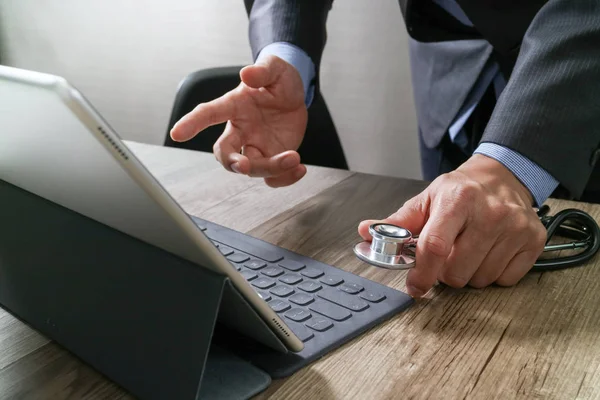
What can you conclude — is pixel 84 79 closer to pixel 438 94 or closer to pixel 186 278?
pixel 438 94

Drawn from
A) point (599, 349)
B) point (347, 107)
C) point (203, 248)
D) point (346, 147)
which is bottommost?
point (346, 147)

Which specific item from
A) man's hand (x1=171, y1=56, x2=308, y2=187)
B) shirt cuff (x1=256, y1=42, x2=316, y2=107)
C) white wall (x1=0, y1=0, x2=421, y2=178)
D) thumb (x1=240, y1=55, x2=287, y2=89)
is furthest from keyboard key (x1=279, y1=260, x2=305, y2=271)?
white wall (x1=0, y1=0, x2=421, y2=178)

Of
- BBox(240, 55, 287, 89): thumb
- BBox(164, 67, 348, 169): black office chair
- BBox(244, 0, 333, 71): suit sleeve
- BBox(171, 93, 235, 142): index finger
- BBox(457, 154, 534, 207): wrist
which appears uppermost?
BBox(244, 0, 333, 71): suit sleeve

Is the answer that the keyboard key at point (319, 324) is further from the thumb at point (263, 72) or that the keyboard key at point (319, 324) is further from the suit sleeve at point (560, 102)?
the thumb at point (263, 72)

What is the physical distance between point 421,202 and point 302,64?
51 centimetres

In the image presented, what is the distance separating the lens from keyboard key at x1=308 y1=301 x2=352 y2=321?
61 cm

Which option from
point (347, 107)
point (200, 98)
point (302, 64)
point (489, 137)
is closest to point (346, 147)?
point (347, 107)

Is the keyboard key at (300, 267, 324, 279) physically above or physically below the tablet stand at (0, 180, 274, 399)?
below

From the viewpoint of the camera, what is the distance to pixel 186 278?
45 centimetres

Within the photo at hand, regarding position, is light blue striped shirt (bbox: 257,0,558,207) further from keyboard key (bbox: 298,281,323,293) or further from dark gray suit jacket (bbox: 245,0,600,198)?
keyboard key (bbox: 298,281,323,293)

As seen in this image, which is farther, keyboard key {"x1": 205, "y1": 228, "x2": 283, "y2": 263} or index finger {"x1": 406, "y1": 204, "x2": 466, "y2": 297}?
keyboard key {"x1": 205, "y1": 228, "x2": 283, "y2": 263}

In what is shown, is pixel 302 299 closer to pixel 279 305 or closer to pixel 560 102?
pixel 279 305

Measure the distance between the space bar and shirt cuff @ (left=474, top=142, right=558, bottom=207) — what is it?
31cm

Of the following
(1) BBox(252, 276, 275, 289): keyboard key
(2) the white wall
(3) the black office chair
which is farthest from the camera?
(2) the white wall
